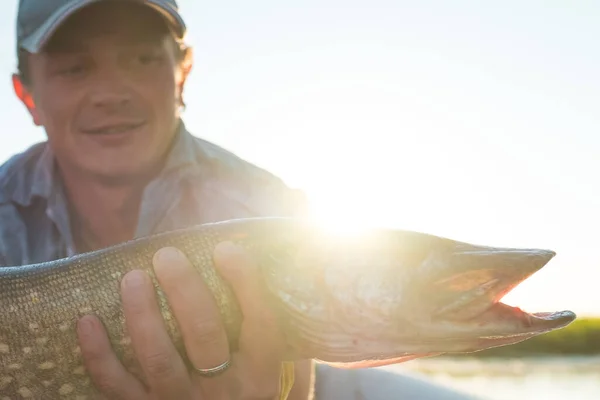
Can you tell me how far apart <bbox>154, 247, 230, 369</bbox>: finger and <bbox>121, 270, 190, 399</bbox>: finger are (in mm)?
50

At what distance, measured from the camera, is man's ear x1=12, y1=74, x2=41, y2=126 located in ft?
10.7

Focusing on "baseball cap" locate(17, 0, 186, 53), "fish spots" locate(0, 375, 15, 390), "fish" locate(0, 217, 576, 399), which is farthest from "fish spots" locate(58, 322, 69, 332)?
"baseball cap" locate(17, 0, 186, 53)

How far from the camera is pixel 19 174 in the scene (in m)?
3.39

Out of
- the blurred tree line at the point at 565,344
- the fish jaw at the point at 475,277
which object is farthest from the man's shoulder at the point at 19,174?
the blurred tree line at the point at 565,344

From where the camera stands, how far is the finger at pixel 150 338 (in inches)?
79.1

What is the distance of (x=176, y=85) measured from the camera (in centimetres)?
324

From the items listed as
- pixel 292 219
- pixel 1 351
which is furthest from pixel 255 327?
pixel 1 351

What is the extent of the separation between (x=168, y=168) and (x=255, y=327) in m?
→ 1.36

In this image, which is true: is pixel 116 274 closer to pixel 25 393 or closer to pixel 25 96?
pixel 25 393

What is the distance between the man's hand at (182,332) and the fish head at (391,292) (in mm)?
87

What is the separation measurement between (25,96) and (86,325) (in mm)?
1769

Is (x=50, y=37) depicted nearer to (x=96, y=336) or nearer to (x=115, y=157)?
(x=115, y=157)

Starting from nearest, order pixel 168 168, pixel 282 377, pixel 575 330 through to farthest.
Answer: pixel 282 377 < pixel 168 168 < pixel 575 330

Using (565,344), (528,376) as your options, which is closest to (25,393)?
(528,376)
